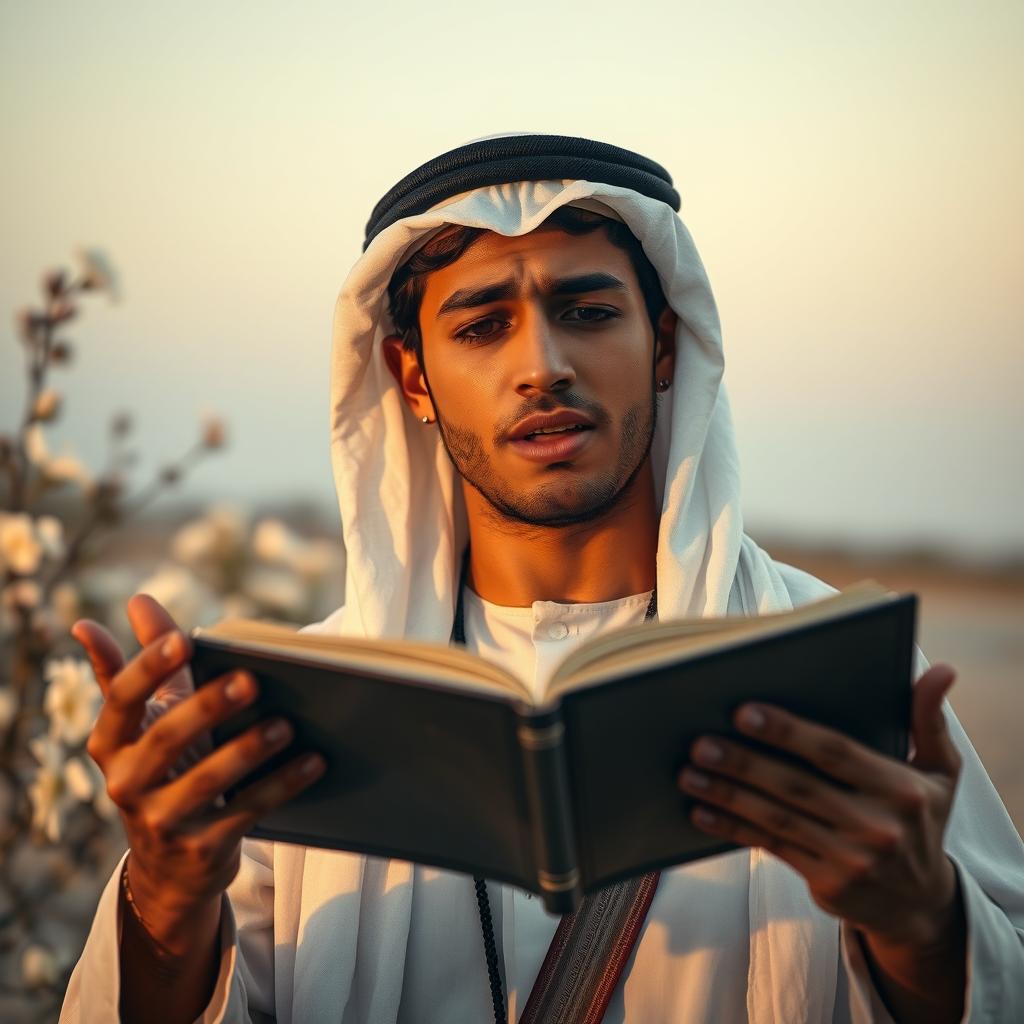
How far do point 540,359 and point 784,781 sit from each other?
1133 mm

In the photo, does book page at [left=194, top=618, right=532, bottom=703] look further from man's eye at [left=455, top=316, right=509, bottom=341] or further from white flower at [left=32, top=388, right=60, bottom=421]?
white flower at [left=32, top=388, right=60, bottom=421]

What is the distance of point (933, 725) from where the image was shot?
1.54 m

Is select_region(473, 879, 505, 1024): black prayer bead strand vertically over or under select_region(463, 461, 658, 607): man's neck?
under

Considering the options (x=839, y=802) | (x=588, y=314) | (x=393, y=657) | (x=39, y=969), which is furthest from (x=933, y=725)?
(x=39, y=969)

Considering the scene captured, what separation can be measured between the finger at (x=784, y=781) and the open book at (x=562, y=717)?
28 millimetres

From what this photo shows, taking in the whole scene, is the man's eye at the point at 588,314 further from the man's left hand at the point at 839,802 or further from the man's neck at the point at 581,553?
the man's left hand at the point at 839,802

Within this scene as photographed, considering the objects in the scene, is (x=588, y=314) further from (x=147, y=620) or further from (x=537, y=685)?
(x=147, y=620)

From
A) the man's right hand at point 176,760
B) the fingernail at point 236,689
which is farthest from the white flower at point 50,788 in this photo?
the fingernail at point 236,689

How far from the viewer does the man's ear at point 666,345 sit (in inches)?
107

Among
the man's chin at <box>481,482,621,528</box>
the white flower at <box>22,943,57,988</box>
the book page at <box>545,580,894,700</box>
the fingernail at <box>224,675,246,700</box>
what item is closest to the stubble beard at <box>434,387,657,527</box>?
the man's chin at <box>481,482,621,528</box>

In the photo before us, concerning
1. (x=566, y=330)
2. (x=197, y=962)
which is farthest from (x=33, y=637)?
(x=566, y=330)

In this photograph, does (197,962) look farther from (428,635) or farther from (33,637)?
(33,637)

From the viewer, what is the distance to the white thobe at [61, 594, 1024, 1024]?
2.00 metres

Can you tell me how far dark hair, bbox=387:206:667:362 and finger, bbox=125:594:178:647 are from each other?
3.90ft
